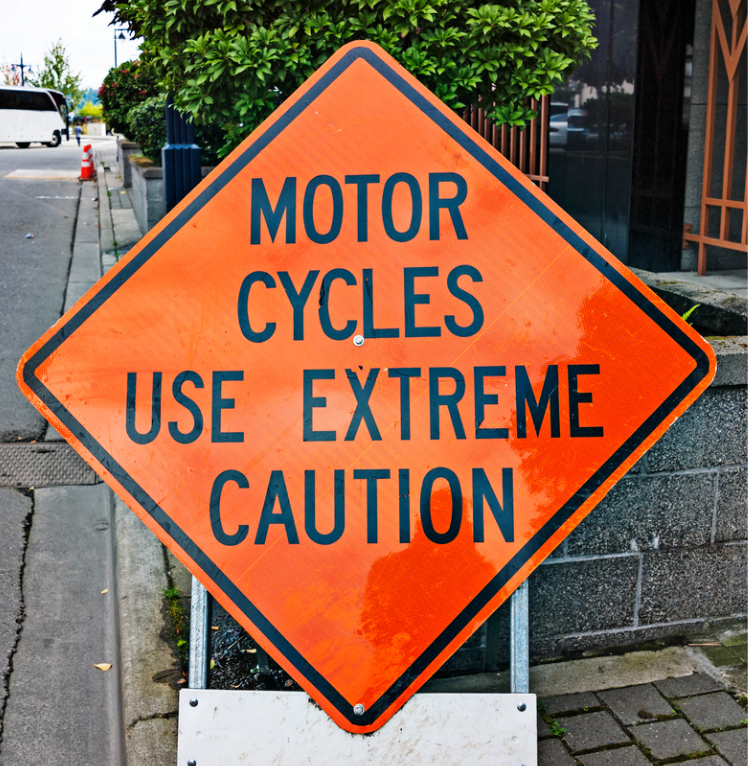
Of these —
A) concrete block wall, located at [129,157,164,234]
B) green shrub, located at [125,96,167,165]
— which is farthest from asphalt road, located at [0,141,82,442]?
green shrub, located at [125,96,167,165]

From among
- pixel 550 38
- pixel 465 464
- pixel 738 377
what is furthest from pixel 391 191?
pixel 550 38

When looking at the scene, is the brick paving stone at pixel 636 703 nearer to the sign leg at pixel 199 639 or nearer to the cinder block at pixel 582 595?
the cinder block at pixel 582 595

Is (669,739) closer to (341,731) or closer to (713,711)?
(713,711)

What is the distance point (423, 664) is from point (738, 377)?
1730 millimetres

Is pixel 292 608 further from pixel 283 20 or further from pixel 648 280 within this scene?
pixel 648 280

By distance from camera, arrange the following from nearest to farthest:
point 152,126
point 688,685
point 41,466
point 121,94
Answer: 1. point 688,685
2. point 41,466
3. point 152,126
4. point 121,94

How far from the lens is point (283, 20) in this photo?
11.8 ft

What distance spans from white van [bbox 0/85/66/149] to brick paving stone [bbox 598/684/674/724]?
38.8 meters

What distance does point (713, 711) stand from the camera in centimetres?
288

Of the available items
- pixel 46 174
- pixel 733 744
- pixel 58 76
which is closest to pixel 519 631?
Result: pixel 733 744

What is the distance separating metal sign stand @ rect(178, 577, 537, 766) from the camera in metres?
2.13

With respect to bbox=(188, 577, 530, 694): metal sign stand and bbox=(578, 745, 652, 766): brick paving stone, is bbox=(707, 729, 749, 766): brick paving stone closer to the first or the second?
bbox=(578, 745, 652, 766): brick paving stone

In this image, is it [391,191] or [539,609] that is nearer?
[391,191]

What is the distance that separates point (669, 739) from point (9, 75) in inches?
3726
